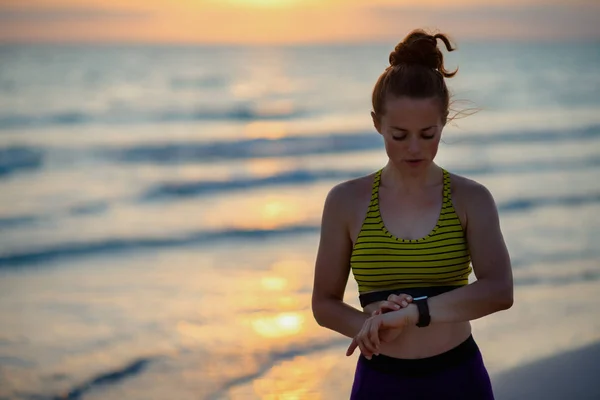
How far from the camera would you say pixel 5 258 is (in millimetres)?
10758

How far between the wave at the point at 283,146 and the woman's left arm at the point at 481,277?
59.2 ft

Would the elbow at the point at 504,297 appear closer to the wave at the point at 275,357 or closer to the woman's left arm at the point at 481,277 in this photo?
the woman's left arm at the point at 481,277

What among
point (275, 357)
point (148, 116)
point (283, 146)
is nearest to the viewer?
point (275, 357)

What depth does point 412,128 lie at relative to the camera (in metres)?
3.04

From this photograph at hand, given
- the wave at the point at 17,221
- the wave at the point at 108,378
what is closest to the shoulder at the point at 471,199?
the wave at the point at 108,378

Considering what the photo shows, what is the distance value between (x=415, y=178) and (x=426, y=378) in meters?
0.70

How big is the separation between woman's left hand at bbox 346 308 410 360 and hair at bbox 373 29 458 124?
2.31 ft

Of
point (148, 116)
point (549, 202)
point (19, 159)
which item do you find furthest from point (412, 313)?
point (148, 116)

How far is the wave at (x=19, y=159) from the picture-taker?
18864 mm

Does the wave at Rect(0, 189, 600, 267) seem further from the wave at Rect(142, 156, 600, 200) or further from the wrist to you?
the wrist

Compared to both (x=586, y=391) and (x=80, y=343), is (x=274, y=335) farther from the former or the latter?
(x=586, y=391)

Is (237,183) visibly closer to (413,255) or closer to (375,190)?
(375,190)

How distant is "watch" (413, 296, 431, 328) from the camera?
2971 mm

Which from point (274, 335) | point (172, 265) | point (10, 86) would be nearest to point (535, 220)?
point (172, 265)
